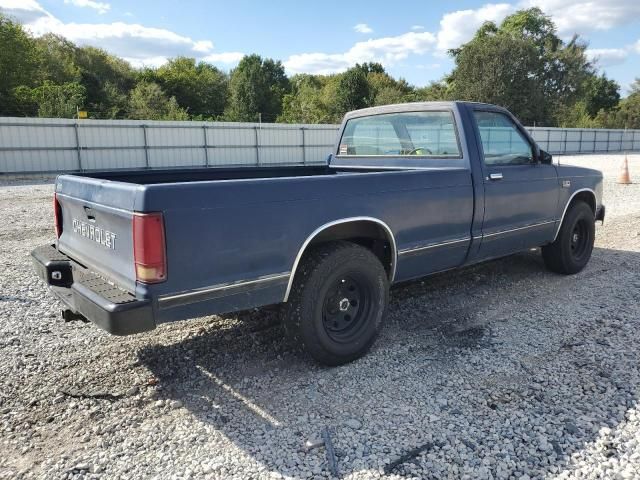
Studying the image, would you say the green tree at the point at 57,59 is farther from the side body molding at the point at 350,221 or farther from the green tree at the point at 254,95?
the side body molding at the point at 350,221

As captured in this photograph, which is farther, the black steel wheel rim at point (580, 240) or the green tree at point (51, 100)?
the green tree at point (51, 100)

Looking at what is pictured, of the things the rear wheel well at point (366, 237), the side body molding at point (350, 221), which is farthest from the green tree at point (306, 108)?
the side body molding at point (350, 221)

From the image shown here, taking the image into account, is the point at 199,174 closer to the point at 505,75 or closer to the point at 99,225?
the point at 99,225

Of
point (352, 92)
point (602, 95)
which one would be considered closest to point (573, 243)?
point (352, 92)

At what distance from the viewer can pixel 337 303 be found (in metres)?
3.51

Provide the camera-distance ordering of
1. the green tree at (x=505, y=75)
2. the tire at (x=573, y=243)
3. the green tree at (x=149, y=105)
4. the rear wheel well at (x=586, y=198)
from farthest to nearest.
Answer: the green tree at (x=505, y=75), the green tree at (x=149, y=105), the rear wheel well at (x=586, y=198), the tire at (x=573, y=243)

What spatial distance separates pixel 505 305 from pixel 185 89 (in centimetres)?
5635

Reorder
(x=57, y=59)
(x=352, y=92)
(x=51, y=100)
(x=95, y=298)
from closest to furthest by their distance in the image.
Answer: (x=95, y=298) → (x=51, y=100) → (x=57, y=59) → (x=352, y=92)

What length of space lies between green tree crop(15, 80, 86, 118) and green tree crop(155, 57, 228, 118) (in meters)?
17.6

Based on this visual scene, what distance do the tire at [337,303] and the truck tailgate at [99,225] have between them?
1.04 m

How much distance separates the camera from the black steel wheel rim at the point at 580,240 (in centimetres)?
577

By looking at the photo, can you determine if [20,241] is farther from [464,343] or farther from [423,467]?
[423,467]

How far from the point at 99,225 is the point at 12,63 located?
39907 millimetres

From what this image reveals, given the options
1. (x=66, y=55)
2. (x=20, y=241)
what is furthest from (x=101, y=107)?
(x=20, y=241)
